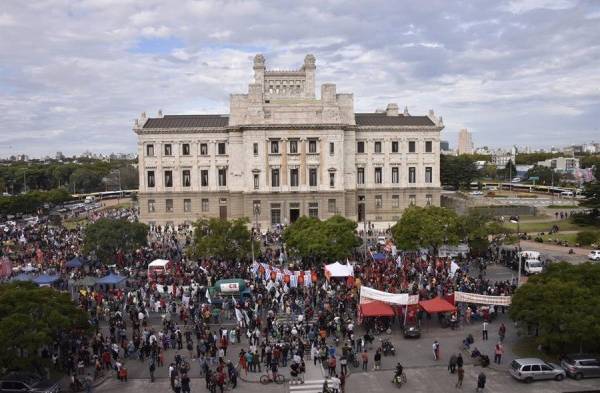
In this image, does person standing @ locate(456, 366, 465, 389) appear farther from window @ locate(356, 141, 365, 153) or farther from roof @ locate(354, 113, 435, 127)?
roof @ locate(354, 113, 435, 127)

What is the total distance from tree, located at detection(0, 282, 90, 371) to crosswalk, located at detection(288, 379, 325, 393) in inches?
426

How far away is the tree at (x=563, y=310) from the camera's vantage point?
27719 mm

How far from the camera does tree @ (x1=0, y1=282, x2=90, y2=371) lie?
83.4ft

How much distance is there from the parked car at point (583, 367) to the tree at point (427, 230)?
2254 cm

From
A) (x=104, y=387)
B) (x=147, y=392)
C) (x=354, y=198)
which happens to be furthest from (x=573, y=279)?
(x=354, y=198)

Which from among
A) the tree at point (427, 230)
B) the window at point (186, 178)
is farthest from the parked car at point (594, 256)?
the window at point (186, 178)

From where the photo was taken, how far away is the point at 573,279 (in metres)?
31.6

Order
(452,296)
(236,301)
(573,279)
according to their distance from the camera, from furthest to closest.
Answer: (236,301) → (452,296) → (573,279)

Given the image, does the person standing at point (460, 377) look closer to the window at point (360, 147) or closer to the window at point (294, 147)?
the window at point (294, 147)

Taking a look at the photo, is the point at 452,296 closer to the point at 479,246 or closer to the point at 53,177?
the point at 479,246

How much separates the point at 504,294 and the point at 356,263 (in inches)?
584

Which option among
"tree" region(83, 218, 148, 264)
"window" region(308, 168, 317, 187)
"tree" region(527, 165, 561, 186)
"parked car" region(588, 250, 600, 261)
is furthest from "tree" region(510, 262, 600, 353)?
"tree" region(527, 165, 561, 186)

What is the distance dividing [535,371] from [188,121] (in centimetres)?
5865

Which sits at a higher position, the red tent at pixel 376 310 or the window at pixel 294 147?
the window at pixel 294 147
